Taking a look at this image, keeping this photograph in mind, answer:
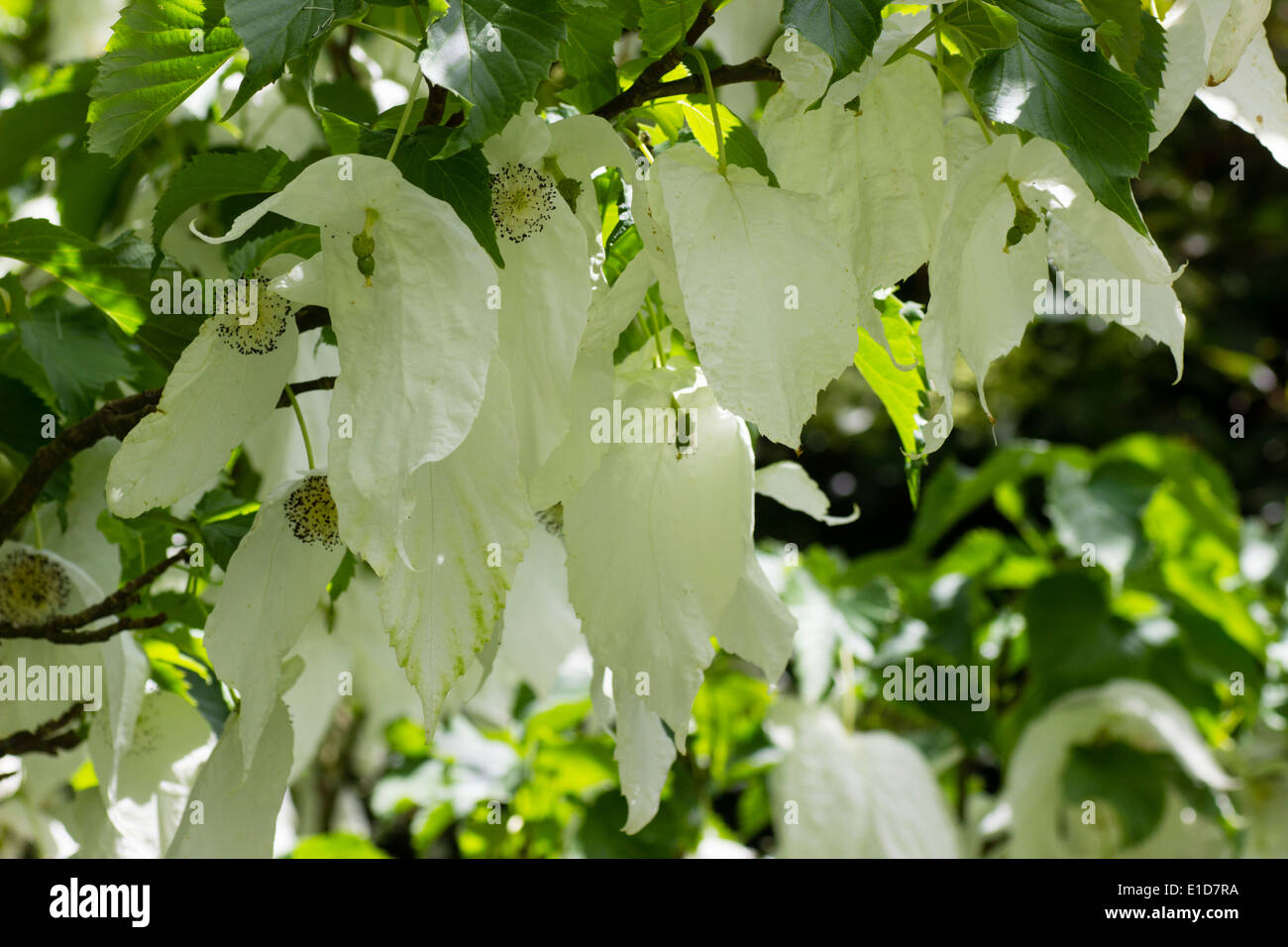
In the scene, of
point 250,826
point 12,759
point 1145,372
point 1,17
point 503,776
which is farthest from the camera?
point 1145,372

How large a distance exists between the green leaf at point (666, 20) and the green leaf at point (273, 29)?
9 cm

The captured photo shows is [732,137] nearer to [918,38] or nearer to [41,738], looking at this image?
[918,38]

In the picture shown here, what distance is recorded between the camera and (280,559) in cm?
39

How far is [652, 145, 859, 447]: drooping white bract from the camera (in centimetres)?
33

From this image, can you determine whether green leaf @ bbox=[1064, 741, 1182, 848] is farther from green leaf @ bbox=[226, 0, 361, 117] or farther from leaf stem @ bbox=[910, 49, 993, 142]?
green leaf @ bbox=[226, 0, 361, 117]

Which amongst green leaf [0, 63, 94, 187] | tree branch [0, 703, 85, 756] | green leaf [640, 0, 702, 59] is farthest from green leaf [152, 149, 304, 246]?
green leaf [0, 63, 94, 187]

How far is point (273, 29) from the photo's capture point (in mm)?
312

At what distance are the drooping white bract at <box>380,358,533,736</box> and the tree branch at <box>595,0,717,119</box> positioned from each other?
0.11 metres

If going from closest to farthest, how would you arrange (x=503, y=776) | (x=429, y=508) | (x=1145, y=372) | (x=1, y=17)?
(x=429, y=508), (x=503, y=776), (x=1, y=17), (x=1145, y=372)

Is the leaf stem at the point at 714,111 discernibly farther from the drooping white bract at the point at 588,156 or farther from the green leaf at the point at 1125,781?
the green leaf at the point at 1125,781

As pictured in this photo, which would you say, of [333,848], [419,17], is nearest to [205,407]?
[419,17]
